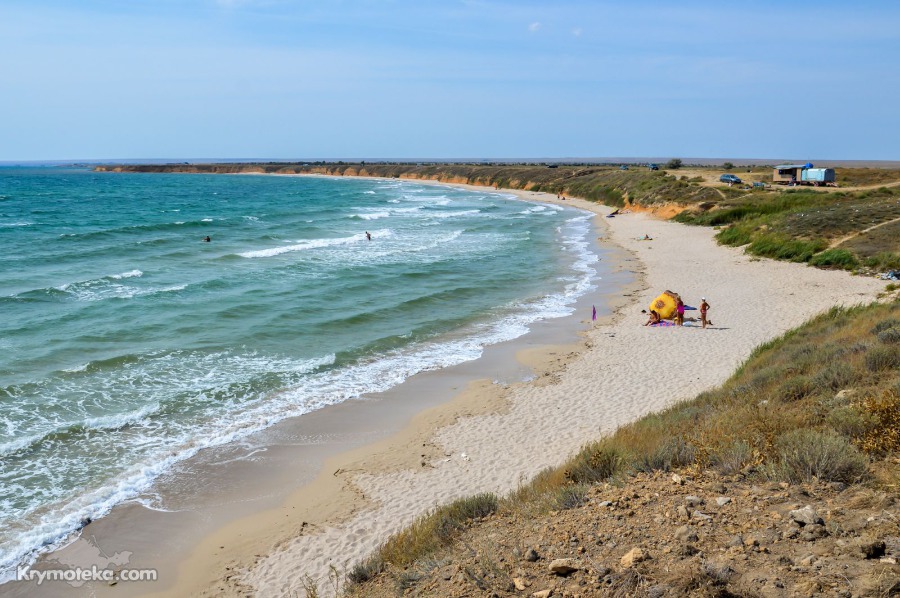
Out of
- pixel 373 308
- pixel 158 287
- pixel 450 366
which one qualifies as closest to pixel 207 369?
pixel 450 366

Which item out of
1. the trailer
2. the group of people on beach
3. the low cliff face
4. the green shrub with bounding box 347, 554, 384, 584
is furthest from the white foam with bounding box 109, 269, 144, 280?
the trailer

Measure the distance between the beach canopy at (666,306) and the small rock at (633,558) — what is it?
1660cm

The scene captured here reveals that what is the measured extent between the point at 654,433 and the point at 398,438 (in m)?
5.77

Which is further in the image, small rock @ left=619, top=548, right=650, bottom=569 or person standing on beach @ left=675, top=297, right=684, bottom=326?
person standing on beach @ left=675, top=297, right=684, bottom=326

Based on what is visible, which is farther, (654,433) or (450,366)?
(450,366)

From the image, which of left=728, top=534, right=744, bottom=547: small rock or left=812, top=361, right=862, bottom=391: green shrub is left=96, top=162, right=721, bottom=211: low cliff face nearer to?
left=812, top=361, right=862, bottom=391: green shrub

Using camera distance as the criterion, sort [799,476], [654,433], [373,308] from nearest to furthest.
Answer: [799,476], [654,433], [373,308]

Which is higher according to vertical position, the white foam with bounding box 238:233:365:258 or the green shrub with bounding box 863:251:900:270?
the green shrub with bounding box 863:251:900:270

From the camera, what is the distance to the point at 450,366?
17125mm

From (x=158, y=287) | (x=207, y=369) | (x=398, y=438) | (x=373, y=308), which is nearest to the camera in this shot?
(x=398, y=438)

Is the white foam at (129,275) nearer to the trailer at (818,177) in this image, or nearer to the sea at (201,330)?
the sea at (201,330)

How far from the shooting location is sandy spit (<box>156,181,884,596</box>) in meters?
8.80

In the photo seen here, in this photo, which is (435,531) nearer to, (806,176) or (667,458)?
(667,458)

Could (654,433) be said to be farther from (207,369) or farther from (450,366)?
(207,369)
